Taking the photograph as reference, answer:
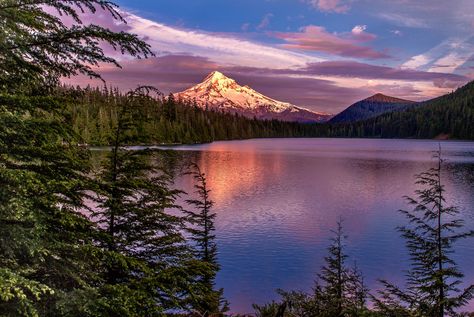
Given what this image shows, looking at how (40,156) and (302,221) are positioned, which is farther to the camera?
(302,221)

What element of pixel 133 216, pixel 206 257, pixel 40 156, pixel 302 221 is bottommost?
pixel 302 221

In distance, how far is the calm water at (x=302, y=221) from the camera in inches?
1194

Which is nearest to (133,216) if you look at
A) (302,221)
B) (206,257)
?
(206,257)

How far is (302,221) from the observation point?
45.8 m

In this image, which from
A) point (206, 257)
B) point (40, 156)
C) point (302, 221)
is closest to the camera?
point (40, 156)

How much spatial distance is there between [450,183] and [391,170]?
20.8 meters

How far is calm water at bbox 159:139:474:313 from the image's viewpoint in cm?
3033

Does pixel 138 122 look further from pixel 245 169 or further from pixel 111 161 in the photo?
pixel 245 169

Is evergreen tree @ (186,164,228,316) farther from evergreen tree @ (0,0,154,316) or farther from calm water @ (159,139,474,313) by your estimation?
calm water @ (159,139,474,313)

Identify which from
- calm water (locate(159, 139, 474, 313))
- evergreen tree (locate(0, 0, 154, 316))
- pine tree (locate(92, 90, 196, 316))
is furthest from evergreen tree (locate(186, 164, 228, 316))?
calm water (locate(159, 139, 474, 313))

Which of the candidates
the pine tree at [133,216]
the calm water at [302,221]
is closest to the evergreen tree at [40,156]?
the pine tree at [133,216]

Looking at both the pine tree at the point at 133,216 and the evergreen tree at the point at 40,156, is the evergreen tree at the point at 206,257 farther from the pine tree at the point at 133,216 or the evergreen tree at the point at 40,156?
the evergreen tree at the point at 40,156

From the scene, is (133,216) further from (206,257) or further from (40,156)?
(206,257)

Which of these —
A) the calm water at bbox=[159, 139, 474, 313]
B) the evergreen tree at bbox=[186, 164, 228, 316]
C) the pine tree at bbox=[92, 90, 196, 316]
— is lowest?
the calm water at bbox=[159, 139, 474, 313]
